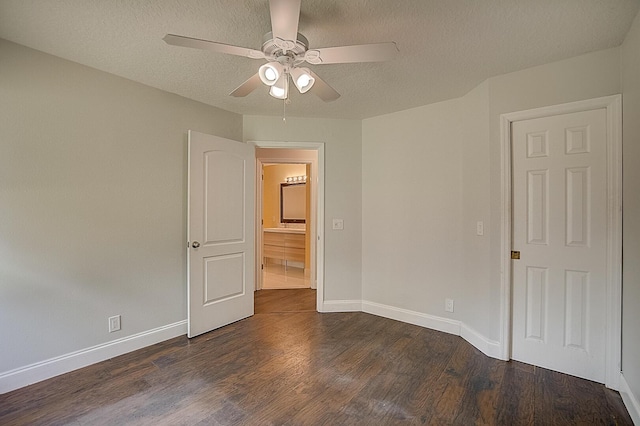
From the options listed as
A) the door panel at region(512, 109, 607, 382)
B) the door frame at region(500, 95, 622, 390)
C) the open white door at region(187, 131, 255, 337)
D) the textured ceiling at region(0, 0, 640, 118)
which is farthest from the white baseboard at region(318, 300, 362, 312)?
the textured ceiling at region(0, 0, 640, 118)

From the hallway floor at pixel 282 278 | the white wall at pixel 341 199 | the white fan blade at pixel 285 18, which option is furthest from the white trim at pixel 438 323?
the white fan blade at pixel 285 18

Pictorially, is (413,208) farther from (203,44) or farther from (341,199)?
(203,44)

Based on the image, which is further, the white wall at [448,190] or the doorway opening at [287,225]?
the doorway opening at [287,225]

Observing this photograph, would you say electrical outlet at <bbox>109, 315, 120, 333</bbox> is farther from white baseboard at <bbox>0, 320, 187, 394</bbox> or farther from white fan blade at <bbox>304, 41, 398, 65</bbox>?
white fan blade at <bbox>304, 41, 398, 65</bbox>

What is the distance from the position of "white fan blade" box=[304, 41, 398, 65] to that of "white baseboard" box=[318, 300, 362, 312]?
2726mm

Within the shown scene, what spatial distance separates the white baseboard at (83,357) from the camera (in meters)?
2.07

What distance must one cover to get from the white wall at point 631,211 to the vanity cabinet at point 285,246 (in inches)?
175

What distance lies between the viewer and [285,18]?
1.43 meters

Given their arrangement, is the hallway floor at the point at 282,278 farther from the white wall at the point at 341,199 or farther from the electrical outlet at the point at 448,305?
the electrical outlet at the point at 448,305

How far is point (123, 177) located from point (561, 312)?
3604 mm

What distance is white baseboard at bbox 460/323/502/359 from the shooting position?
8.27ft

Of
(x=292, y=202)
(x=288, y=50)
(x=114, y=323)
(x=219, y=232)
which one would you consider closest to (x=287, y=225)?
(x=292, y=202)

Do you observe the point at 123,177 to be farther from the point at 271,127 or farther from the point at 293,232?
the point at 293,232

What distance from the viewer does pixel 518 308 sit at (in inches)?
96.8
